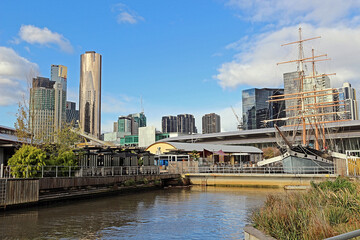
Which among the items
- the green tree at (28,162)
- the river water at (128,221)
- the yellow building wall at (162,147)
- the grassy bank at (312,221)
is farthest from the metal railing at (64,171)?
the yellow building wall at (162,147)

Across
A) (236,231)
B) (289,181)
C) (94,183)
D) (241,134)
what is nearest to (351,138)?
(241,134)

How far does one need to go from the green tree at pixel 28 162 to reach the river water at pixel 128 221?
3155 millimetres

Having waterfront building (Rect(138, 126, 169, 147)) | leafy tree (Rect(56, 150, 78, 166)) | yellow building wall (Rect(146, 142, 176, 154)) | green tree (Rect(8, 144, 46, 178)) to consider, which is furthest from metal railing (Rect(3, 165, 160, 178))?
waterfront building (Rect(138, 126, 169, 147))

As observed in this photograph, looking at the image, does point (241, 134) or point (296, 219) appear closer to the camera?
point (296, 219)

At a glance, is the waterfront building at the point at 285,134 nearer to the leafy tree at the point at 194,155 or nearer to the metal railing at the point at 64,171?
the leafy tree at the point at 194,155

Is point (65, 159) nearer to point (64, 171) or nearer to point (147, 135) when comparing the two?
point (64, 171)

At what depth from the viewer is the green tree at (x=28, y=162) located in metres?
25.5

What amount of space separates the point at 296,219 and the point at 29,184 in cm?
1898

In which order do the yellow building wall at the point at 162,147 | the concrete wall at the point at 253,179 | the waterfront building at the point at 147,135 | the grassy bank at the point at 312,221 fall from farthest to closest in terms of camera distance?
1. the waterfront building at the point at 147,135
2. the yellow building wall at the point at 162,147
3. the concrete wall at the point at 253,179
4. the grassy bank at the point at 312,221

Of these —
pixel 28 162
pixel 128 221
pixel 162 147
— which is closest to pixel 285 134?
pixel 162 147

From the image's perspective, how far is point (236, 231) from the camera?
16.2 meters

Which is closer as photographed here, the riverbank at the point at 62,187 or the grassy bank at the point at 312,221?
the grassy bank at the point at 312,221

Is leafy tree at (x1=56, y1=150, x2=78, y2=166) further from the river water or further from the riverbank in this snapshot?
the river water

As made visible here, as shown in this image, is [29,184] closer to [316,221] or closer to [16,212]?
[16,212]
